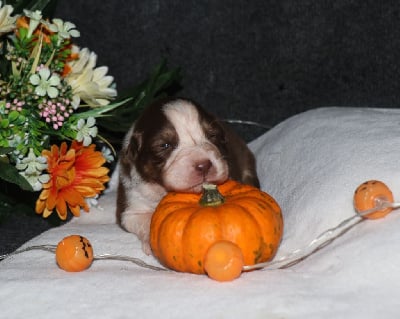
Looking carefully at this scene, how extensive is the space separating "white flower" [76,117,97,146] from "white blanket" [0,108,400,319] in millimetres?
410

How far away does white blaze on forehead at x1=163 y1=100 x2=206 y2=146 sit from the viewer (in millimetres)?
3779

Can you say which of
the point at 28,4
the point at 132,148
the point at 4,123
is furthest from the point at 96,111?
the point at 28,4

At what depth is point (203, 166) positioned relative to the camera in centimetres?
354

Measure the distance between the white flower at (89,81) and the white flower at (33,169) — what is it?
16.9 inches

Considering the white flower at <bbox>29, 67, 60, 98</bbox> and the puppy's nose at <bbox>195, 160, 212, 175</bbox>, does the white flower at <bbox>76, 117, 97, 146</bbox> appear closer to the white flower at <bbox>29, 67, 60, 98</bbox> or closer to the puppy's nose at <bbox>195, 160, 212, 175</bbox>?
the white flower at <bbox>29, 67, 60, 98</bbox>

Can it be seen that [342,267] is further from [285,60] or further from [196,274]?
[285,60]

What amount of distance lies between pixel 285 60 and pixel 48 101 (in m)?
1.69

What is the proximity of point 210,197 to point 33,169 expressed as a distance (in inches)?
36.3

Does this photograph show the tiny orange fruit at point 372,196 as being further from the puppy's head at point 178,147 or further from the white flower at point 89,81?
the white flower at point 89,81

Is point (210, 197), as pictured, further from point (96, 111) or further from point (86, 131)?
point (96, 111)

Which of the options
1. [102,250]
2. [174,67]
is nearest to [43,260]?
[102,250]

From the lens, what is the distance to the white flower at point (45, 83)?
3.66 metres

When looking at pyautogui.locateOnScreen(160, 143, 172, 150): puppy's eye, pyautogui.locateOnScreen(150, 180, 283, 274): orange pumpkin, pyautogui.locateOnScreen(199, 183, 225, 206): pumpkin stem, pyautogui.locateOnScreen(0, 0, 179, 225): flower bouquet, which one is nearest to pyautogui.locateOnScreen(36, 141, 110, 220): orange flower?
pyautogui.locateOnScreen(0, 0, 179, 225): flower bouquet

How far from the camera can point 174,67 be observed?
5062mm
